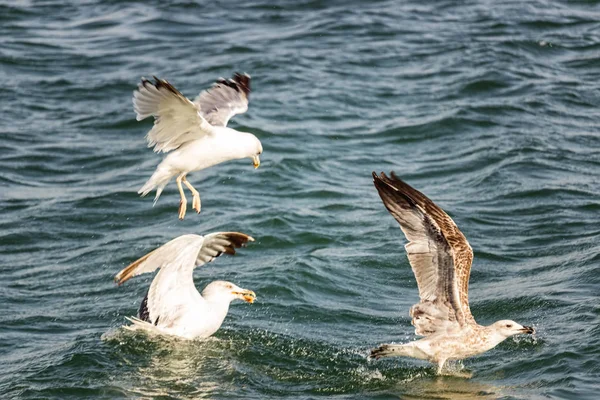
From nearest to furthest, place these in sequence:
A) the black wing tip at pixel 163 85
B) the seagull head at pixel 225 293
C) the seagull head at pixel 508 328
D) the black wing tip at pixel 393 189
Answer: the black wing tip at pixel 393 189 < the black wing tip at pixel 163 85 < the seagull head at pixel 508 328 < the seagull head at pixel 225 293

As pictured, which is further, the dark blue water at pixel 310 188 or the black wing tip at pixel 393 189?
the dark blue water at pixel 310 188

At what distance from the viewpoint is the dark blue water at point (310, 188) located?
936 cm

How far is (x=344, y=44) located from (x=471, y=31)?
2688 mm

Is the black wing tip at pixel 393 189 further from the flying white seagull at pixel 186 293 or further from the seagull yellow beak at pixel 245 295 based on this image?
the seagull yellow beak at pixel 245 295

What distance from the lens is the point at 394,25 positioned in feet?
73.3

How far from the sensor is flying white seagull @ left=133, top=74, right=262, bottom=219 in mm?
8781

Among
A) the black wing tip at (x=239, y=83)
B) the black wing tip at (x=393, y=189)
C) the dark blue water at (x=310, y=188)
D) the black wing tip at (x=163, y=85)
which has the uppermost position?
the black wing tip at (x=163, y=85)

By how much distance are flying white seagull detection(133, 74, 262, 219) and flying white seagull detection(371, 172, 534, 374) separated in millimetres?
1974

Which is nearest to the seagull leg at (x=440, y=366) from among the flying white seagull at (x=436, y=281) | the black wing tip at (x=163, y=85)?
the flying white seagull at (x=436, y=281)

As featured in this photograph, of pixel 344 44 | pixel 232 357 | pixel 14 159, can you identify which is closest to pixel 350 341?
pixel 232 357

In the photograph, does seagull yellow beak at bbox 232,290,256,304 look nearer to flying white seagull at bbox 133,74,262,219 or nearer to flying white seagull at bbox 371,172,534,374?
flying white seagull at bbox 133,74,262,219

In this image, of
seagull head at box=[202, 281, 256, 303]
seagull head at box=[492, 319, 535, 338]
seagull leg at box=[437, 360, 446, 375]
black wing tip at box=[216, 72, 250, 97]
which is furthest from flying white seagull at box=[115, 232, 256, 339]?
seagull head at box=[492, 319, 535, 338]

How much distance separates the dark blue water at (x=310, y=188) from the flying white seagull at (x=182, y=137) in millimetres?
1585

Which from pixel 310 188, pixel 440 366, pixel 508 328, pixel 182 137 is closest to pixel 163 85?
pixel 182 137
